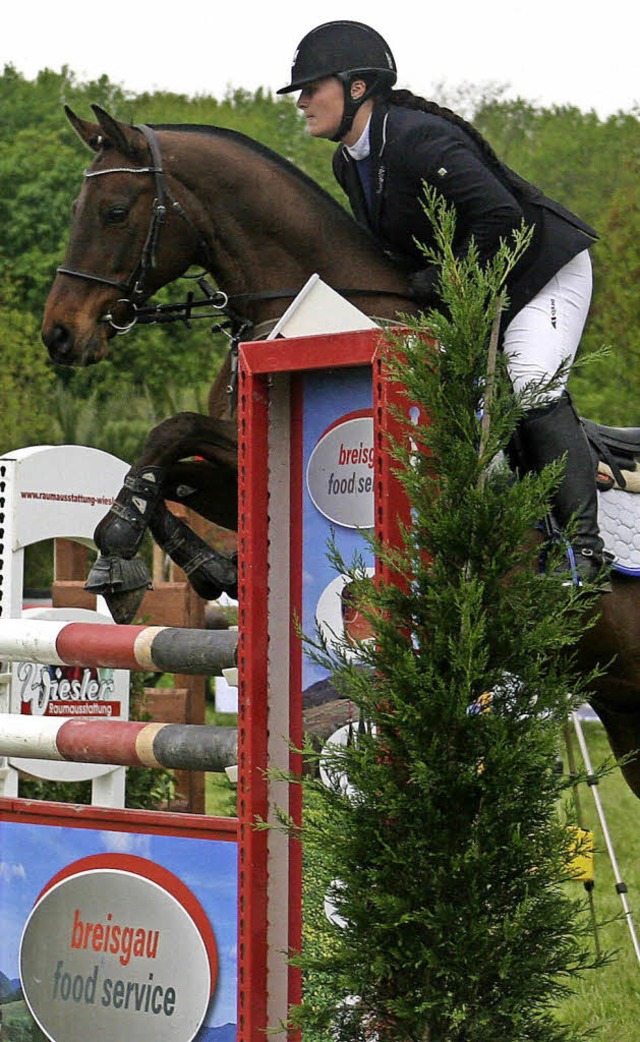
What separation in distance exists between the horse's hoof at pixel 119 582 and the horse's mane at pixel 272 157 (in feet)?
3.40

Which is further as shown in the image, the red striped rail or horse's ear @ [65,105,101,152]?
horse's ear @ [65,105,101,152]

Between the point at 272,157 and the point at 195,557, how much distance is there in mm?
1086

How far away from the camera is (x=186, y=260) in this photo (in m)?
3.99

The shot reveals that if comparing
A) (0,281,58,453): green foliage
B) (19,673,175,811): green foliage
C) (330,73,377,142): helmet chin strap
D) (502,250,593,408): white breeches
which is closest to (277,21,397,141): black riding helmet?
(330,73,377,142): helmet chin strap

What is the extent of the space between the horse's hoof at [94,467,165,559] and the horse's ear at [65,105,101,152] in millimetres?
873

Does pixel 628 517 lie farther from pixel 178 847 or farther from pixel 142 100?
pixel 142 100

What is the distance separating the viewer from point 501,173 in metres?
3.51

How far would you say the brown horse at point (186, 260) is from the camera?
3861 mm

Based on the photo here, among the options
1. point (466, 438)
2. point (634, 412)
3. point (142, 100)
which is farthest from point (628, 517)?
point (142, 100)

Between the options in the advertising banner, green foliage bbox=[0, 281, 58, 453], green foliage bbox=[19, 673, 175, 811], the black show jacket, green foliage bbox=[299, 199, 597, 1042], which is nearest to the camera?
green foliage bbox=[299, 199, 597, 1042]

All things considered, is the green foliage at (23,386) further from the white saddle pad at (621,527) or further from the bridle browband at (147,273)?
the white saddle pad at (621,527)

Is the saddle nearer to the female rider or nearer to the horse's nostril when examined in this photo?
the female rider

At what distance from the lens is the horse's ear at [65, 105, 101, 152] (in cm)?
394

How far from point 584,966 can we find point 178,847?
0.89m
